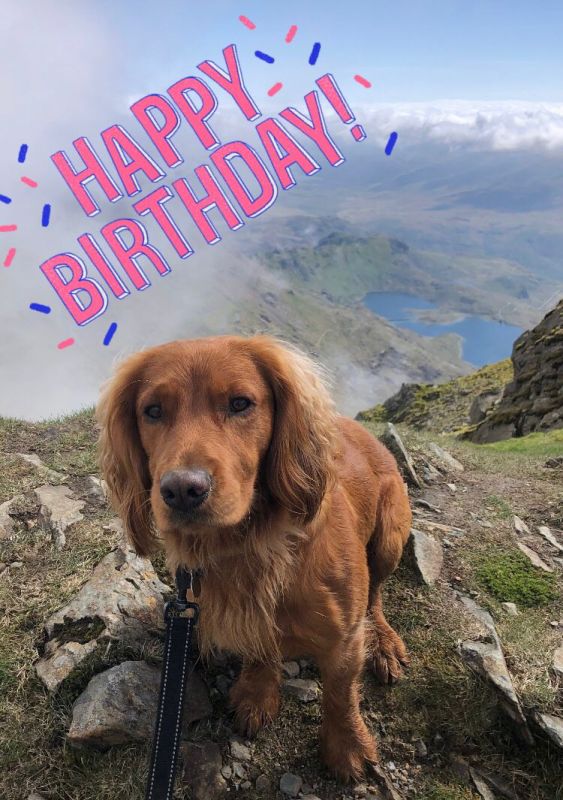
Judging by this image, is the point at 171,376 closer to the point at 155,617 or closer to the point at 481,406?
the point at 155,617

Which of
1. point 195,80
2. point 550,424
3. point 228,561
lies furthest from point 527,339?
point 228,561

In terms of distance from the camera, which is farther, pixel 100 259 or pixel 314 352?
pixel 100 259

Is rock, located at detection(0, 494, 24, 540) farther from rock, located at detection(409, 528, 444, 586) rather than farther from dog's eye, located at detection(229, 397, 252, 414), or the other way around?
rock, located at detection(409, 528, 444, 586)

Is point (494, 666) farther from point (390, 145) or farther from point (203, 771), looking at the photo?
point (390, 145)

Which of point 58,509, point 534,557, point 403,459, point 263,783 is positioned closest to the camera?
point 263,783

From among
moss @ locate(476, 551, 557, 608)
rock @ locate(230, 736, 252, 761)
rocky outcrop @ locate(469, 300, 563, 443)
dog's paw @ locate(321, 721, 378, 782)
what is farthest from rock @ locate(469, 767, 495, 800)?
rocky outcrop @ locate(469, 300, 563, 443)

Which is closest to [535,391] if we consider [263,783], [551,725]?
[551,725]
